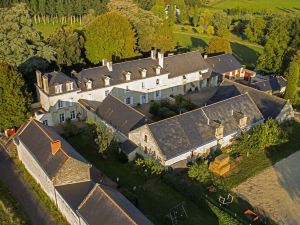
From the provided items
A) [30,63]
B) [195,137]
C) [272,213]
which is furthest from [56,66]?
[272,213]

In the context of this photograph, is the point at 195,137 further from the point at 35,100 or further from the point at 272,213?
the point at 35,100

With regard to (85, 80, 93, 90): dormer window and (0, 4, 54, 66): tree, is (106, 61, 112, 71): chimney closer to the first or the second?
(85, 80, 93, 90): dormer window

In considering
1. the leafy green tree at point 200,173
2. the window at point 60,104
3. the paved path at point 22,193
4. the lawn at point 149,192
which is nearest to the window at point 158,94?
the window at point 60,104

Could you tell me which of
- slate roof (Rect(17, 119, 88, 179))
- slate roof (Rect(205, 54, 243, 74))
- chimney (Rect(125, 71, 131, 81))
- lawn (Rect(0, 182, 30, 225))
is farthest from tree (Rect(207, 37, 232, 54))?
lawn (Rect(0, 182, 30, 225))

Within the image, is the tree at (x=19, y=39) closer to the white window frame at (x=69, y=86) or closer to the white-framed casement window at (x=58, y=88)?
the white-framed casement window at (x=58, y=88)

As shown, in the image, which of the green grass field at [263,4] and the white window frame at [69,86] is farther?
the green grass field at [263,4]

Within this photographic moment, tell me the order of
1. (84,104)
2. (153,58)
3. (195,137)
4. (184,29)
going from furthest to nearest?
1. (184,29)
2. (153,58)
3. (84,104)
4. (195,137)
